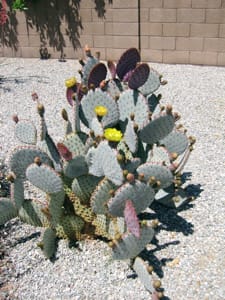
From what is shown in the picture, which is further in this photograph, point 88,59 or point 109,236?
point 88,59

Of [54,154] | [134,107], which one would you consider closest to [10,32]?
[134,107]

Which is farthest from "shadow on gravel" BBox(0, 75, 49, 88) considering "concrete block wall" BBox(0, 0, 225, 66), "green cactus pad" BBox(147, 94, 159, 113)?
"green cactus pad" BBox(147, 94, 159, 113)

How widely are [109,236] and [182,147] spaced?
3.13ft

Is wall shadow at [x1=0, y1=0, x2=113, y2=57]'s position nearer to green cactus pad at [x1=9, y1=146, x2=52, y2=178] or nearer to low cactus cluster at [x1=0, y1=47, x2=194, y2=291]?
low cactus cluster at [x1=0, y1=47, x2=194, y2=291]

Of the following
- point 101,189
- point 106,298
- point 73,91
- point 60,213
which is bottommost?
point 106,298

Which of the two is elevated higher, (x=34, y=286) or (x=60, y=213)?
(x=60, y=213)

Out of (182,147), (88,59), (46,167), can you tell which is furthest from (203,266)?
(88,59)

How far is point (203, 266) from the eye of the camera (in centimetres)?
323

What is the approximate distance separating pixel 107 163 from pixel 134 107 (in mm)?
728

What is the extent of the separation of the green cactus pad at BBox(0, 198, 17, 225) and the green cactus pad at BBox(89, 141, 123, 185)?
2.38ft

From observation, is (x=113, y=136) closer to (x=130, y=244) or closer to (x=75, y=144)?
(x=75, y=144)

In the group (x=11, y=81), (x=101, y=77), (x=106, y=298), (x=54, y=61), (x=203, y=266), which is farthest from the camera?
(x=54, y=61)

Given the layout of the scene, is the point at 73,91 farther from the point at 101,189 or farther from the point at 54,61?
the point at 54,61

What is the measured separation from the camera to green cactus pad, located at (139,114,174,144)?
3320 millimetres
